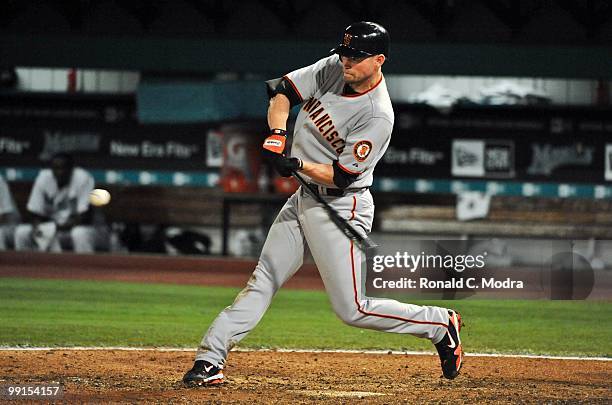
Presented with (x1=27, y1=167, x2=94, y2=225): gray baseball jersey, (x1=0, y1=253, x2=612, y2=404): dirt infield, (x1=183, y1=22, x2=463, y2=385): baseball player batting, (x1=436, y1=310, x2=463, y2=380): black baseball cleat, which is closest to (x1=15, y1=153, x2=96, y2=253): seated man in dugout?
(x1=27, y1=167, x2=94, y2=225): gray baseball jersey

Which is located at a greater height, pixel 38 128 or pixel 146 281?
pixel 38 128

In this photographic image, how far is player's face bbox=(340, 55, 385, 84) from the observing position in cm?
528

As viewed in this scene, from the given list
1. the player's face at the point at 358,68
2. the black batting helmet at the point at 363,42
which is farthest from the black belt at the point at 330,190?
the black batting helmet at the point at 363,42

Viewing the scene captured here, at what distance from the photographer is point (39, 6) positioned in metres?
14.4

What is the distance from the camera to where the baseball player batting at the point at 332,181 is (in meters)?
5.29

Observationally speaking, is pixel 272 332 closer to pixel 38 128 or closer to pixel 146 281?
pixel 146 281

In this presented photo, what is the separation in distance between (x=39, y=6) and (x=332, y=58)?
383 inches

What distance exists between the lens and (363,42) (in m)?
5.30

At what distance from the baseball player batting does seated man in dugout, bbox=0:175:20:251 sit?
→ 31.6 feet

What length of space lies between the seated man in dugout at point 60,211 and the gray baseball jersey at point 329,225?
8862mm

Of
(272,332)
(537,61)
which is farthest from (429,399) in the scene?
(537,61)

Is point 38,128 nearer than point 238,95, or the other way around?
point 238,95

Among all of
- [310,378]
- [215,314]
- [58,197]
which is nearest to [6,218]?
[58,197]

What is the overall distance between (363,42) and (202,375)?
1.84 meters
